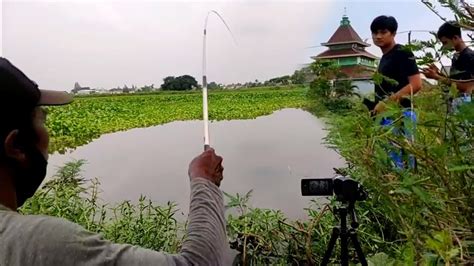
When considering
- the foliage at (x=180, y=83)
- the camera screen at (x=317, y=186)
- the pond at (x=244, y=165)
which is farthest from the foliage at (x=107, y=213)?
the camera screen at (x=317, y=186)

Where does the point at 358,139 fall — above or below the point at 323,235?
above

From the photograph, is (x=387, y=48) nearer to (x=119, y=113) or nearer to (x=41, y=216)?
(x=41, y=216)

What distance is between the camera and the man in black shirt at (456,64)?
2.66 feet

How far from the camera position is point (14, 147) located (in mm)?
565

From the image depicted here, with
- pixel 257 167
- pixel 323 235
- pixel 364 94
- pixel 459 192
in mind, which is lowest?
pixel 323 235

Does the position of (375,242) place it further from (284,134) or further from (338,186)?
(284,134)

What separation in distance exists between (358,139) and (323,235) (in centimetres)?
71

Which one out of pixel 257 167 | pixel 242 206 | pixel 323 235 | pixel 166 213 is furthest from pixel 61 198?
pixel 323 235

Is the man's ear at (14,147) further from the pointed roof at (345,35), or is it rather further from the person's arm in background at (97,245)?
the pointed roof at (345,35)

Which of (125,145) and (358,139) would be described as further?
(125,145)

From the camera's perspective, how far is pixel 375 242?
4.74 ft

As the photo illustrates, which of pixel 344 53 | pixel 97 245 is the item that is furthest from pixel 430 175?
pixel 344 53

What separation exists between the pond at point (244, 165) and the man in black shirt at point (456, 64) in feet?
1.78

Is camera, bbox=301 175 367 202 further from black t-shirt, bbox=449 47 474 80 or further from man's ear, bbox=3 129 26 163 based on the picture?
man's ear, bbox=3 129 26 163
